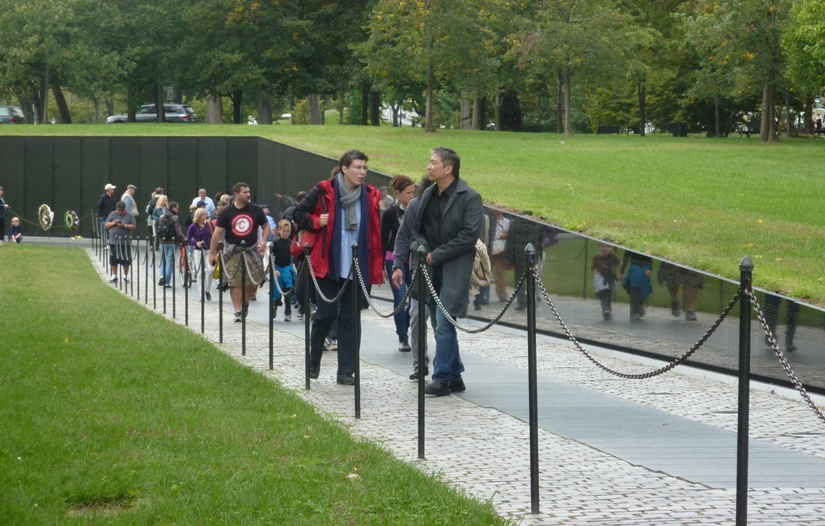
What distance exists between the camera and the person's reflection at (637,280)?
39.6 ft

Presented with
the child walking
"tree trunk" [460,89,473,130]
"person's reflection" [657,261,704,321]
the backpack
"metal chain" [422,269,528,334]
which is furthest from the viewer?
"tree trunk" [460,89,473,130]

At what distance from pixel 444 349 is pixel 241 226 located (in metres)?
6.76

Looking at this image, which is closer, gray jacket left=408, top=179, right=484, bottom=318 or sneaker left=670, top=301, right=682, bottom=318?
gray jacket left=408, top=179, right=484, bottom=318

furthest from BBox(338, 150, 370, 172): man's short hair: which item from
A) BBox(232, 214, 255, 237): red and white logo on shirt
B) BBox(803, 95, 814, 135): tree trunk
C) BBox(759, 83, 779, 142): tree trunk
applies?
BBox(803, 95, 814, 135): tree trunk

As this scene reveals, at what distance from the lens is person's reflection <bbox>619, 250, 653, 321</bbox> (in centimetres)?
1207

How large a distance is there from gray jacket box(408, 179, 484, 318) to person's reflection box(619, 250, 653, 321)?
3150 mm

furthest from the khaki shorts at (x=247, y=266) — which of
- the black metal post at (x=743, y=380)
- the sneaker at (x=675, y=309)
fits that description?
the black metal post at (x=743, y=380)

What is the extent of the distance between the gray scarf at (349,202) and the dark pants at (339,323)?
21.4 inches

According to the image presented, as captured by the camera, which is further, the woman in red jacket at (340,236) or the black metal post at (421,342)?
the woman in red jacket at (340,236)

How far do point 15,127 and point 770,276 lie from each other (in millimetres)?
39860

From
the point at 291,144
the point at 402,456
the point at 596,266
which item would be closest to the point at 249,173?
the point at 291,144

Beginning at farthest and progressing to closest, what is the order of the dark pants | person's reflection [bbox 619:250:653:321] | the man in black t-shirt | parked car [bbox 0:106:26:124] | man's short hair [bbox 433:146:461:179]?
parked car [bbox 0:106:26:124] → the man in black t-shirt → person's reflection [bbox 619:250:653:321] → the dark pants → man's short hair [bbox 433:146:461:179]

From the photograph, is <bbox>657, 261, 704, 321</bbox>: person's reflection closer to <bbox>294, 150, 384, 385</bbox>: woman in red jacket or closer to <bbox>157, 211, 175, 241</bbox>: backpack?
<bbox>294, 150, 384, 385</bbox>: woman in red jacket

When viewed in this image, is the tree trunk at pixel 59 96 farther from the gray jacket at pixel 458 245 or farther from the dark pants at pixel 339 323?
the gray jacket at pixel 458 245
